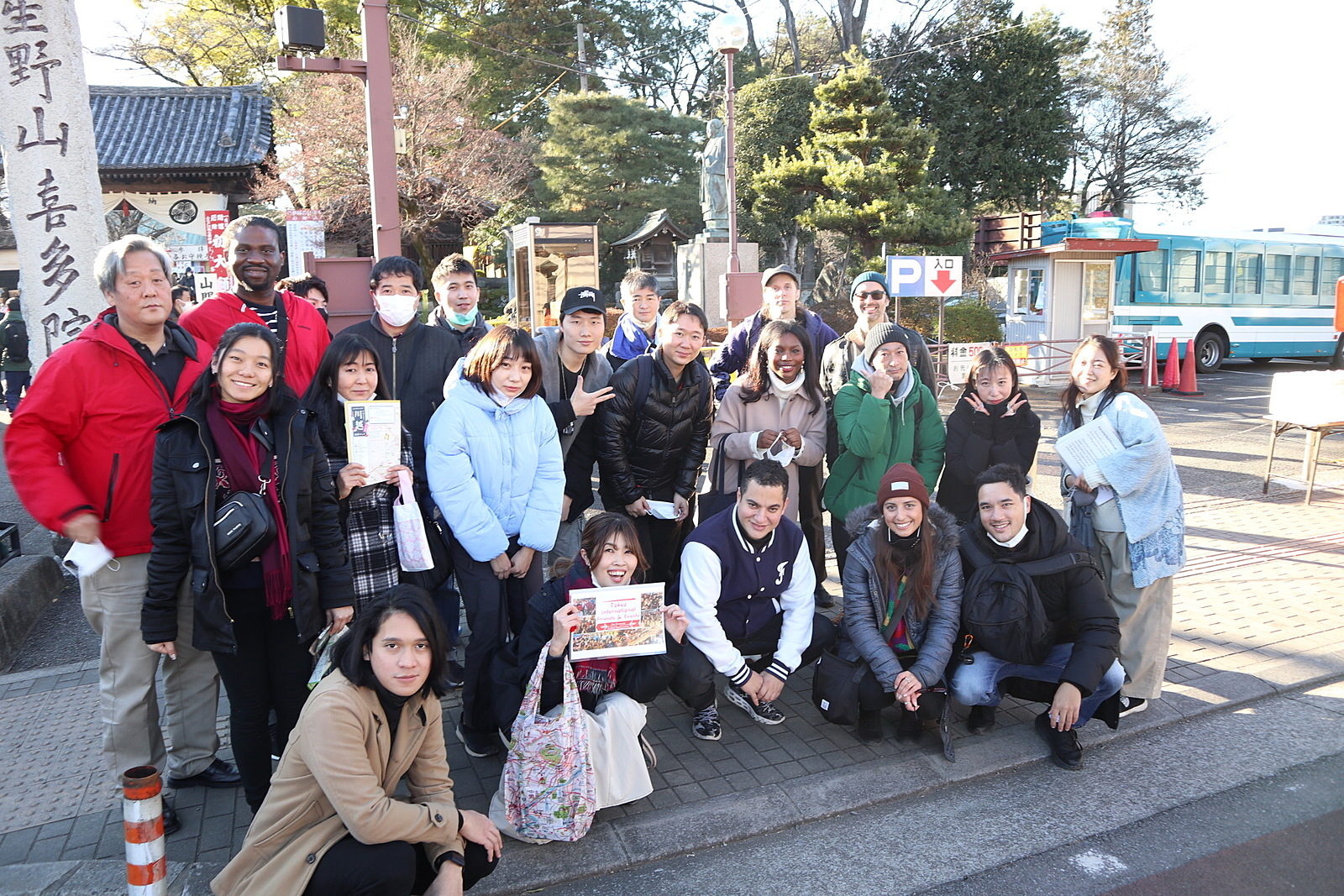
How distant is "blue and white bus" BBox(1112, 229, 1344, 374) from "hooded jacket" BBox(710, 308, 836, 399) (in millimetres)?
14003

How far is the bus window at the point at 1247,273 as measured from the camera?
18.8 metres

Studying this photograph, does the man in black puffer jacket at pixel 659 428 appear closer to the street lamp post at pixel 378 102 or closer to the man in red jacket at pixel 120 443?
the man in red jacket at pixel 120 443

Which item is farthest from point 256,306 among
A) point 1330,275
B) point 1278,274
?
point 1330,275

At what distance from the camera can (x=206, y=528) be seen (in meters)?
3.06

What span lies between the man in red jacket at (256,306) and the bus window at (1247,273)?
20343 mm

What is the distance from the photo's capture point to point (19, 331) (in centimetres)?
1377

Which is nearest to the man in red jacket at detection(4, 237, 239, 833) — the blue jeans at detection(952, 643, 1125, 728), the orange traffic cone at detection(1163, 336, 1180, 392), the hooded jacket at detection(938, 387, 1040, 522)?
the blue jeans at detection(952, 643, 1125, 728)

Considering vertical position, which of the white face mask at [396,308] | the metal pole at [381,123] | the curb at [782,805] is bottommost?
the curb at [782,805]

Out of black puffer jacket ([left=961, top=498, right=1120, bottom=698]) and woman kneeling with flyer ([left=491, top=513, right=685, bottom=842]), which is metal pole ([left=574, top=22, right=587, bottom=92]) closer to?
black puffer jacket ([left=961, top=498, right=1120, bottom=698])

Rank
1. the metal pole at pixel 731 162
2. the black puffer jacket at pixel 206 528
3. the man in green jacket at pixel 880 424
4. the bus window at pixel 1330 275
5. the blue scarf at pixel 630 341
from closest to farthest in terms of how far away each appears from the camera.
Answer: the black puffer jacket at pixel 206 528
the man in green jacket at pixel 880 424
the blue scarf at pixel 630 341
the metal pole at pixel 731 162
the bus window at pixel 1330 275

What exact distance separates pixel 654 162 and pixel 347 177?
950 cm

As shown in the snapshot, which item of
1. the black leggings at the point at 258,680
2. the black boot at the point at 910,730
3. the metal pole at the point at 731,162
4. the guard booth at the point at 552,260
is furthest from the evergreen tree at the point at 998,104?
the black leggings at the point at 258,680

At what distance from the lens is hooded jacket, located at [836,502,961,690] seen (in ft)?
12.6

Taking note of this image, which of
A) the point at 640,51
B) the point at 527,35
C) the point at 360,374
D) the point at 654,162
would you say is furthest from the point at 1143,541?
the point at 640,51
